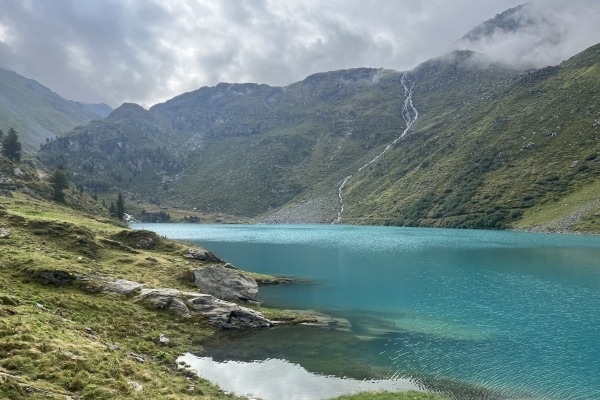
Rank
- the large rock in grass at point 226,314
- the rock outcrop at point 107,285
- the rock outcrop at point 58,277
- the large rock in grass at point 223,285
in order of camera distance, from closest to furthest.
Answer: the rock outcrop at point 58,277 < the rock outcrop at point 107,285 < the large rock in grass at point 226,314 < the large rock in grass at point 223,285

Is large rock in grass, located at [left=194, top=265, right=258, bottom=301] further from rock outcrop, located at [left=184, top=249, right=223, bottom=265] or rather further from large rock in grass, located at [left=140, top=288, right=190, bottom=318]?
rock outcrop, located at [left=184, top=249, right=223, bottom=265]

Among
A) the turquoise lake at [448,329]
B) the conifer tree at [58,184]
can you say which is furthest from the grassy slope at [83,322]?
the conifer tree at [58,184]

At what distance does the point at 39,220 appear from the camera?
1789 inches

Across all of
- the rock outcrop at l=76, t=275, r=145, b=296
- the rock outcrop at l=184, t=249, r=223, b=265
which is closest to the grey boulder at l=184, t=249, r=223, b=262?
the rock outcrop at l=184, t=249, r=223, b=265

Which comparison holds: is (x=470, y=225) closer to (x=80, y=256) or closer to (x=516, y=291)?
(x=516, y=291)

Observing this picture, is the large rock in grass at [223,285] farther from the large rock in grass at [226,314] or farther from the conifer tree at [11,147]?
the conifer tree at [11,147]

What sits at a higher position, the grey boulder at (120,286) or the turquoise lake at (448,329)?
the grey boulder at (120,286)

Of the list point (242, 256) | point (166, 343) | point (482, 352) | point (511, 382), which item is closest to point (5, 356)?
point (166, 343)

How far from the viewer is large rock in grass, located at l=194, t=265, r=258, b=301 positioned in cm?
4297

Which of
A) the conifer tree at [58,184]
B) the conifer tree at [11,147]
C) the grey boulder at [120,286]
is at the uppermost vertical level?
the conifer tree at [11,147]

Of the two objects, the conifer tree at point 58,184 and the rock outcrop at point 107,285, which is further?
the conifer tree at point 58,184

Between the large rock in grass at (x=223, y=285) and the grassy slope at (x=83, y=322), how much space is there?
65.2 inches

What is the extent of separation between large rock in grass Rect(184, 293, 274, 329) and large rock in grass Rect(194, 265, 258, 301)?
582cm

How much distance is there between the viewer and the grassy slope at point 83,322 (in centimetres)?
1606
